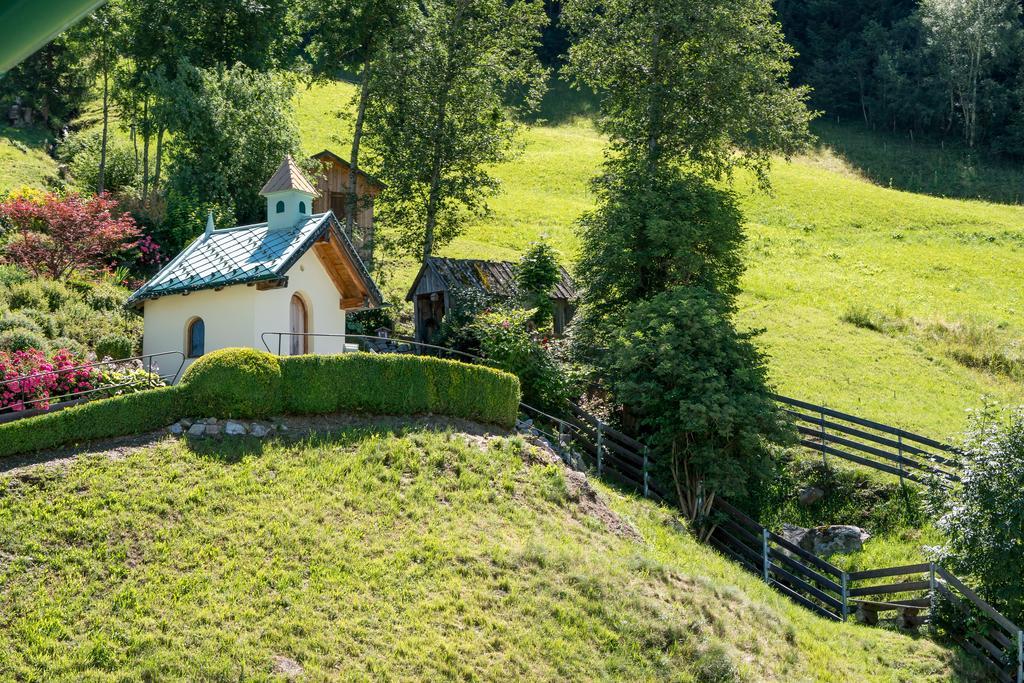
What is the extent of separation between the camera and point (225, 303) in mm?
27000

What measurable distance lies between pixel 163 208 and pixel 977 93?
74.0 meters

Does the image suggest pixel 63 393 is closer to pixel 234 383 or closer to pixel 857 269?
pixel 234 383

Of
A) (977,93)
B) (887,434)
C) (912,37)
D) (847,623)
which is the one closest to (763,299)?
(887,434)

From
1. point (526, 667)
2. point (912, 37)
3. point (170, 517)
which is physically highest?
point (912, 37)

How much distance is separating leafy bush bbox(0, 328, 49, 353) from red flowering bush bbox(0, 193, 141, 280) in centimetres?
625

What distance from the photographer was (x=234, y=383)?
75.7ft

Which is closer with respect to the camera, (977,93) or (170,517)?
(170,517)

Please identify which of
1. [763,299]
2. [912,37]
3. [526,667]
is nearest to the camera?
[526,667]

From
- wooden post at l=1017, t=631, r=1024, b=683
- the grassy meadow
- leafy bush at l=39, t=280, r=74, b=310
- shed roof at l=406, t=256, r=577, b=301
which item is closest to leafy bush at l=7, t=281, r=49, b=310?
leafy bush at l=39, t=280, r=74, b=310

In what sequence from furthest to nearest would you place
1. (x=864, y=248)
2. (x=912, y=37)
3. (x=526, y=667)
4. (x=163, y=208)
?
(x=912, y=37), (x=864, y=248), (x=163, y=208), (x=526, y=667)

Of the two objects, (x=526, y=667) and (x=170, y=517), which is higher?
(x=170, y=517)

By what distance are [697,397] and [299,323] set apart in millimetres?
11330

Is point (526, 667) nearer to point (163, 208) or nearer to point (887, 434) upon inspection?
point (887, 434)

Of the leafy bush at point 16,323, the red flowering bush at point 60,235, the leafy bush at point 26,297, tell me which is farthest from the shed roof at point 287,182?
the leafy bush at point 26,297
